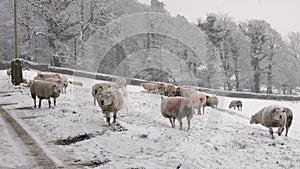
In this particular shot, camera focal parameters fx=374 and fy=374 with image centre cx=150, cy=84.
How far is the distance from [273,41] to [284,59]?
14.1ft

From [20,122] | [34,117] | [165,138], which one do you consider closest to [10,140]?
[20,122]

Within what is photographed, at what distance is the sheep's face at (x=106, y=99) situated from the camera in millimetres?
13977

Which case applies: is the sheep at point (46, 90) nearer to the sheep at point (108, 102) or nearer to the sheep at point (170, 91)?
the sheep at point (108, 102)

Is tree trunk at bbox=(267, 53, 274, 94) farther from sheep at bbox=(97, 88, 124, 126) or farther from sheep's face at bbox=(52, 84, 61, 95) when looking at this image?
sheep at bbox=(97, 88, 124, 126)

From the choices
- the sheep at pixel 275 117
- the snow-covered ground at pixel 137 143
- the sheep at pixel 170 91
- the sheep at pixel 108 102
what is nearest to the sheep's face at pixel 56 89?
the snow-covered ground at pixel 137 143

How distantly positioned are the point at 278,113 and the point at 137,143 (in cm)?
843

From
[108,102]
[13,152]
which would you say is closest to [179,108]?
[108,102]

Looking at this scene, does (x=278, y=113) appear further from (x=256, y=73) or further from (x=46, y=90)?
(x=256, y=73)

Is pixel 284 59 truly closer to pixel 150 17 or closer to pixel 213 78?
pixel 213 78

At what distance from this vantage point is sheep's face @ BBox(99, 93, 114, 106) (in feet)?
45.9

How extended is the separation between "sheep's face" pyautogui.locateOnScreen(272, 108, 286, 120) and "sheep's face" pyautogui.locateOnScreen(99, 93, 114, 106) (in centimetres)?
792

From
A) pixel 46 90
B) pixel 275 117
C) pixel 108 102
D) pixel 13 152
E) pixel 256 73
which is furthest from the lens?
pixel 256 73

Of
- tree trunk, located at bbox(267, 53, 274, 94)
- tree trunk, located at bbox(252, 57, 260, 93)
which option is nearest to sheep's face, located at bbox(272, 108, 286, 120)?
tree trunk, located at bbox(252, 57, 260, 93)

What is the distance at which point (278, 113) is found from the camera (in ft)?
56.9
